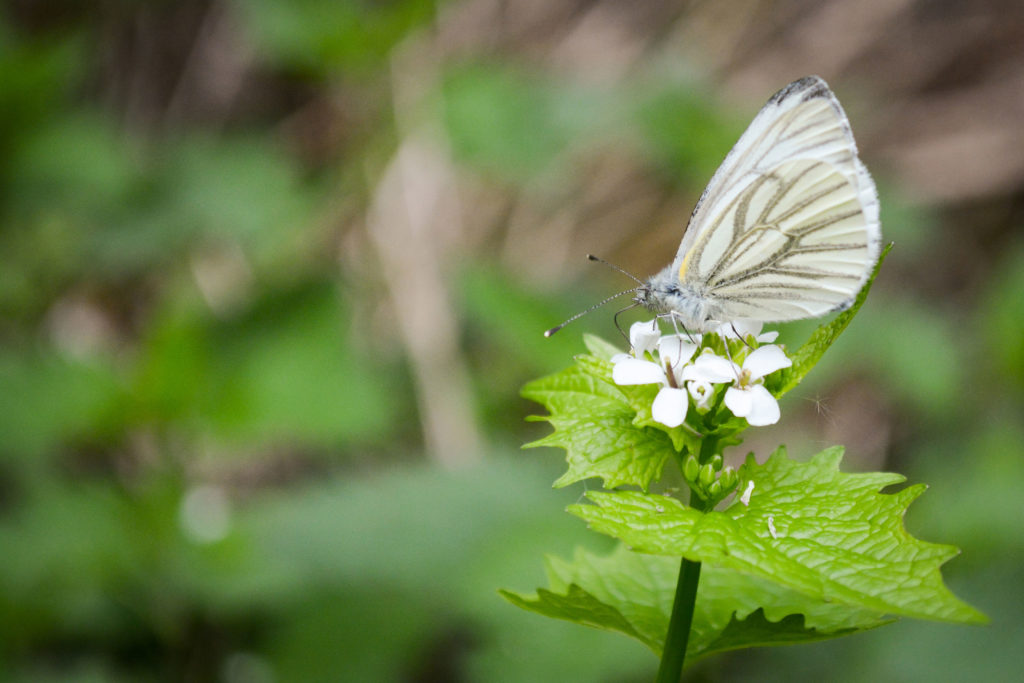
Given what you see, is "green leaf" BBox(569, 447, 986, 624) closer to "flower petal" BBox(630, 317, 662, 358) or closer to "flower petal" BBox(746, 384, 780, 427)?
"flower petal" BBox(746, 384, 780, 427)

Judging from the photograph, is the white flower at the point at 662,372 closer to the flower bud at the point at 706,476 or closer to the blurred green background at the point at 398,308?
the flower bud at the point at 706,476

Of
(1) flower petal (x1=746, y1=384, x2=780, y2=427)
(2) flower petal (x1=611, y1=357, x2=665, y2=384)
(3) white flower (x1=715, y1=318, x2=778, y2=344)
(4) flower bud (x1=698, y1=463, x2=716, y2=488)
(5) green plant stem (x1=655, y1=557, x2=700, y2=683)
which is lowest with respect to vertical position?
(5) green plant stem (x1=655, y1=557, x2=700, y2=683)

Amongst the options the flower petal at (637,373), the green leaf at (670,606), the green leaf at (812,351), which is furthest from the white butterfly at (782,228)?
the green leaf at (670,606)

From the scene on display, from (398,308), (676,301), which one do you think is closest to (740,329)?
(676,301)

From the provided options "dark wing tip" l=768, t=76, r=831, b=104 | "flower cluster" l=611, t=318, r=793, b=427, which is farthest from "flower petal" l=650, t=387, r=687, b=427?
"dark wing tip" l=768, t=76, r=831, b=104

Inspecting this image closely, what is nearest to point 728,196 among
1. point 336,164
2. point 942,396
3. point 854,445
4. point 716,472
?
point 716,472

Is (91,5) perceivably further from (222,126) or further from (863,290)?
(863,290)
